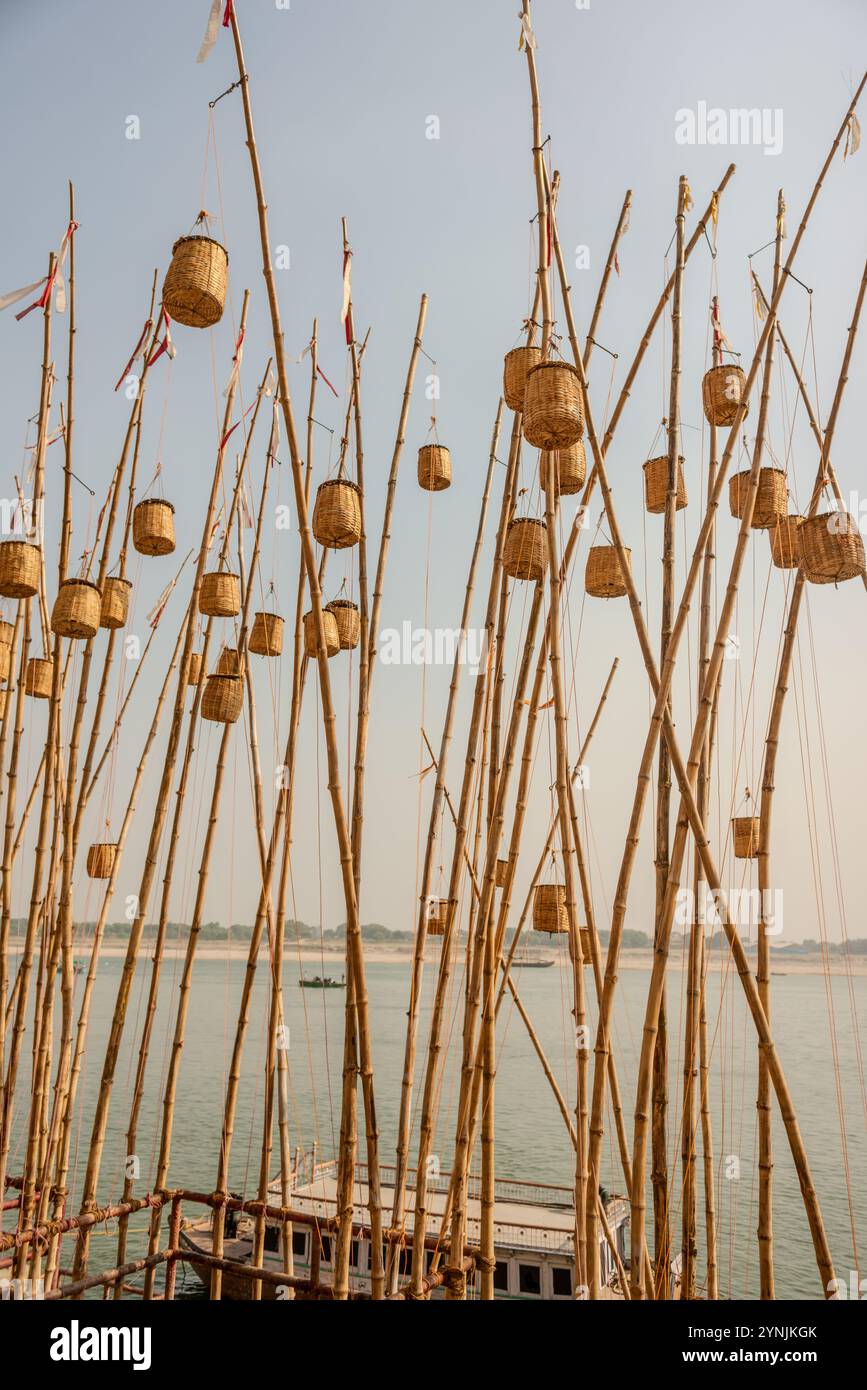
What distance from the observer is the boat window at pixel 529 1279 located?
6.19 meters

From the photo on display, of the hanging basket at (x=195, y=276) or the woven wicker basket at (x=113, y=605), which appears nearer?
the hanging basket at (x=195, y=276)

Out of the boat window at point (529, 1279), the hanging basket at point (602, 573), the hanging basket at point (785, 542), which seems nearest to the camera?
the hanging basket at point (785, 542)

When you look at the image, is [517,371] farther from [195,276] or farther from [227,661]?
[227,661]

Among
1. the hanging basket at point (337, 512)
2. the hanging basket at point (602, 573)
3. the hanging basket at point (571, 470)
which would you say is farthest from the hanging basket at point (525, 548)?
the hanging basket at point (602, 573)

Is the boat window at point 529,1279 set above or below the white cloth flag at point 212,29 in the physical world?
below

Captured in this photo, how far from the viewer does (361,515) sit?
238cm

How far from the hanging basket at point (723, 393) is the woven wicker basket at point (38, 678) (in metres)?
2.16

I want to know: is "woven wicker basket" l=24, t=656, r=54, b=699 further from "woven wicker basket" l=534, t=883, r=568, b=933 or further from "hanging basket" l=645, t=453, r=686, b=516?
"hanging basket" l=645, t=453, r=686, b=516

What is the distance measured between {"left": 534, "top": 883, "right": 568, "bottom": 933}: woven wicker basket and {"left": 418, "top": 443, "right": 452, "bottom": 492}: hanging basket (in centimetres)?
148

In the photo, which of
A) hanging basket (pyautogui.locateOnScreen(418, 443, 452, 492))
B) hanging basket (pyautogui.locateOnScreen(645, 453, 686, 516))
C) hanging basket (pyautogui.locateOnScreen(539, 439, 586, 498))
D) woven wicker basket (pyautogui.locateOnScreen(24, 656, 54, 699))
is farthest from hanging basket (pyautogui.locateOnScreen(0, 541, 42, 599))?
hanging basket (pyautogui.locateOnScreen(645, 453, 686, 516))

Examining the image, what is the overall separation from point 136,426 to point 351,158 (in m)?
1.27

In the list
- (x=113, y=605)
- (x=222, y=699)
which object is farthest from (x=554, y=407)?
(x=113, y=605)

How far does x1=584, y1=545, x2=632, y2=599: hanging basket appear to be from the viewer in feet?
8.96

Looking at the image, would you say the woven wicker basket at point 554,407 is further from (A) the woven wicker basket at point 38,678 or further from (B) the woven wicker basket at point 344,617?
(A) the woven wicker basket at point 38,678
